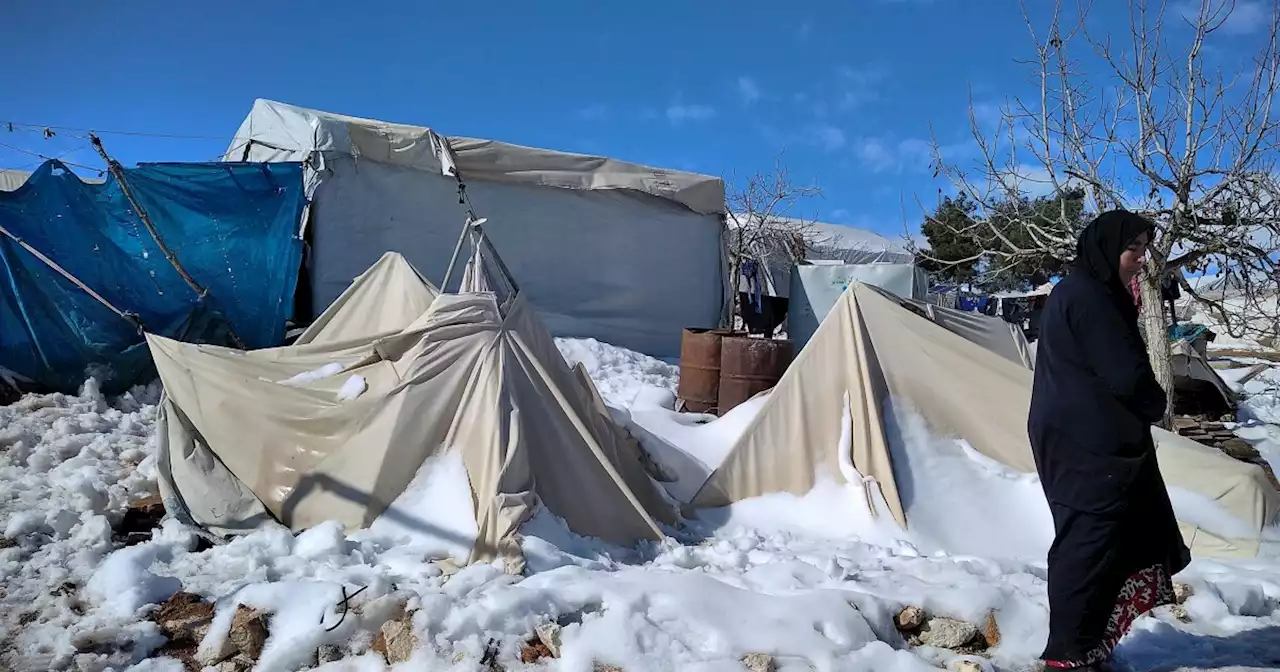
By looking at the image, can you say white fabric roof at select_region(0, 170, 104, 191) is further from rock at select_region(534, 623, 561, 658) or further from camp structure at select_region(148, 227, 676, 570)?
rock at select_region(534, 623, 561, 658)

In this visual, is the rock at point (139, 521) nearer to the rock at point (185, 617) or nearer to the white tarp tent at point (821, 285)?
the rock at point (185, 617)

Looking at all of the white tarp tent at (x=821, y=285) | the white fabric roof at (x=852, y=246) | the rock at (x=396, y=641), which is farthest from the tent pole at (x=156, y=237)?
the white fabric roof at (x=852, y=246)

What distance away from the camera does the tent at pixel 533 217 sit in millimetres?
9344

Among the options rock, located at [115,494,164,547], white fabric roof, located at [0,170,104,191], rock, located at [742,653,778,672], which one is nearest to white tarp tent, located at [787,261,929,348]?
rock, located at [115,494,164,547]

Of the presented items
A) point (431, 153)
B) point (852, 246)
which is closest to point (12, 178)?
point (431, 153)

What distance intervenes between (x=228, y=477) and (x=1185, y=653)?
4.22m

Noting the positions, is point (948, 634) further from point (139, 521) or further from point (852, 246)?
point (852, 246)

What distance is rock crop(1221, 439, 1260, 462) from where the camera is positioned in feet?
24.2

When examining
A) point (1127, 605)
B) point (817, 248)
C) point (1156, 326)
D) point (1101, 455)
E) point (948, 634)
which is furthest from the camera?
point (817, 248)

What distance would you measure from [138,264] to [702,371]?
4.88 metres

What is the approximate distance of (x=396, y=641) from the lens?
2.93 m

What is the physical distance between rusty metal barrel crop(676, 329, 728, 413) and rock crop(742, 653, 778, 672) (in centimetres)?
488

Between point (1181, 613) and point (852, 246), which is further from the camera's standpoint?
point (852, 246)

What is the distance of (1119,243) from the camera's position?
2.79 m
